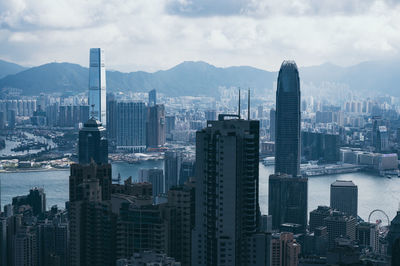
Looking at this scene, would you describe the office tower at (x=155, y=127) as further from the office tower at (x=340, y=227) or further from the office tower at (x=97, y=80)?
the office tower at (x=340, y=227)

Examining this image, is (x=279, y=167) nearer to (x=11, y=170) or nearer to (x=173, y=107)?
(x=11, y=170)

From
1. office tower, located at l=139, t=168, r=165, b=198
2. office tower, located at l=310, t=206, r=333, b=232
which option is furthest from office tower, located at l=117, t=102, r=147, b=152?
office tower, located at l=310, t=206, r=333, b=232

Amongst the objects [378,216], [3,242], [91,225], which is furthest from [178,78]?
[91,225]

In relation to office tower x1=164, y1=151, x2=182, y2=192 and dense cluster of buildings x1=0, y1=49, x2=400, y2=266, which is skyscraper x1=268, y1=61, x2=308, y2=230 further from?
dense cluster of buildings x1=0, y1=49, x2=400, y2=266

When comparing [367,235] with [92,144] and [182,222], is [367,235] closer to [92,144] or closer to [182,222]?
[182,222]

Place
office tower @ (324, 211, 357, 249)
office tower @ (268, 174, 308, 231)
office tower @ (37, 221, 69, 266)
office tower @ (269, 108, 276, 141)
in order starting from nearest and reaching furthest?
1. office tower @ (37, 221, 69, 266)
2. office tower @ (324, 211, 357, 249)
3. office tower @ (268, 174, 308, 231)
4. office tower @ (269, 108, 276, 141)

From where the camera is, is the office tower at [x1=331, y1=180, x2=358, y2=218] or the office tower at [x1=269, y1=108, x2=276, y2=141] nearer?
the office tower at [x1=331, y1=180, x2=358, y2=218]

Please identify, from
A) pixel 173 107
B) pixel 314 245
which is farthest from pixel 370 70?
pixel 314 245
